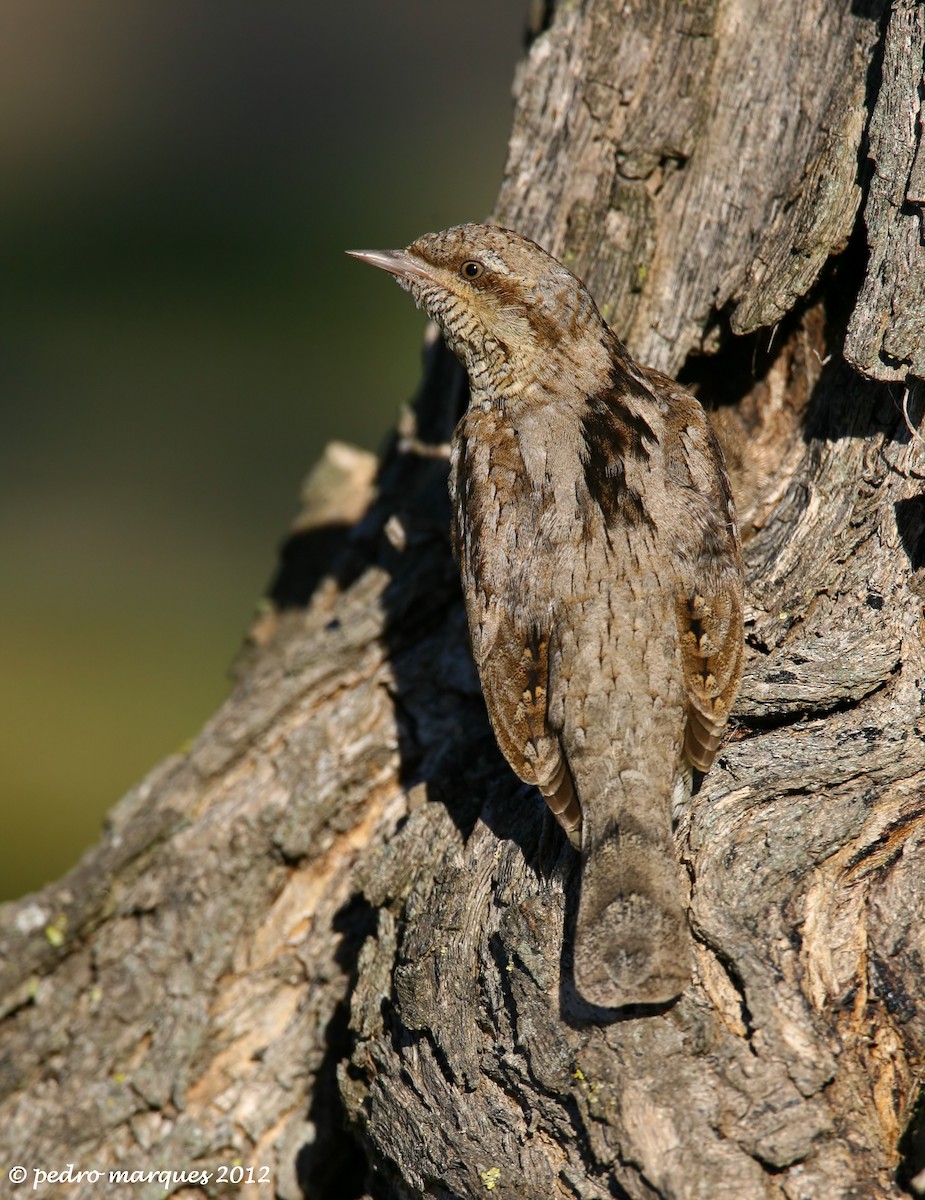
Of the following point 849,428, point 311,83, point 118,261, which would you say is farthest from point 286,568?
point 311,83

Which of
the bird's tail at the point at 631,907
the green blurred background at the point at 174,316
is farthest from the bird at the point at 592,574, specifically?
the green blurred background at the point at 174,316

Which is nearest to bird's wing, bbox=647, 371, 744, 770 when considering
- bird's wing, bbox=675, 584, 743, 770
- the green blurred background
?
bird's wing, bbox=675, 584, 743, 770

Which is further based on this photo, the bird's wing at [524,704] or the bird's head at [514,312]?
the bird's head at [514,312]

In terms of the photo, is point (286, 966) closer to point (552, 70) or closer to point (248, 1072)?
point (248, 1072)

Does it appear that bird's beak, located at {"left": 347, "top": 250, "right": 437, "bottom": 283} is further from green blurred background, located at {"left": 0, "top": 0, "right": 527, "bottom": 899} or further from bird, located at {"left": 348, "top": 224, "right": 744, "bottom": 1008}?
green blurred background, located at {"left": 0, "top": 0, "right": 527, "bottom": 899}

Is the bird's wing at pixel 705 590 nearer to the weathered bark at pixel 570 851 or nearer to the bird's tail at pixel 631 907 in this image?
the weathered bark at pixel 570 851
